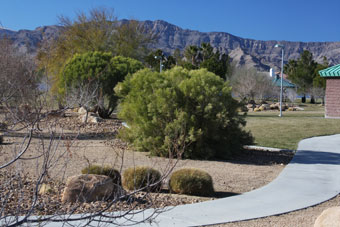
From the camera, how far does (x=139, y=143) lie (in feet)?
44.7

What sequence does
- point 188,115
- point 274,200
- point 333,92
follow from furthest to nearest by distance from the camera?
point 333,92 → point 188,115 → point 274,200

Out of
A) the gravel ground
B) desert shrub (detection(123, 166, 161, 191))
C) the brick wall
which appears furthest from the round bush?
the brick wall

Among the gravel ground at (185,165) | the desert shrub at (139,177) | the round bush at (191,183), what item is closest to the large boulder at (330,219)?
the gravel ground at (185,165)

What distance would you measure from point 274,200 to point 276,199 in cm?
10

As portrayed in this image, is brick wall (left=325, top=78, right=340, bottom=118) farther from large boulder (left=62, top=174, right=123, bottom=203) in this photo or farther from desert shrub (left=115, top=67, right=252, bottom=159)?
large boulder (left=62, top=174, right=123, bottom=203)

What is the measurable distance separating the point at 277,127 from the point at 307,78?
45.6m

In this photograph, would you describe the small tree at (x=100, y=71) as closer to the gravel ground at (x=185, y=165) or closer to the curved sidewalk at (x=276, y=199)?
the gravel ground at (x=185, y=165)

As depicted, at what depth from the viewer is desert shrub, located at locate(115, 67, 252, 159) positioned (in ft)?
41.7

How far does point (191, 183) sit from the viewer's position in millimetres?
8172

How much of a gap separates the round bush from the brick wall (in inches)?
998

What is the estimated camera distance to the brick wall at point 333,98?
31172 mm

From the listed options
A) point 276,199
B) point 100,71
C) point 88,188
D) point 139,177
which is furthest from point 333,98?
point 88,188

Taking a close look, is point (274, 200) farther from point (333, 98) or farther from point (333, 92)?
point (333, 98)

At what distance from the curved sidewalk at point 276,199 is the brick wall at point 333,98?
19662 mm
